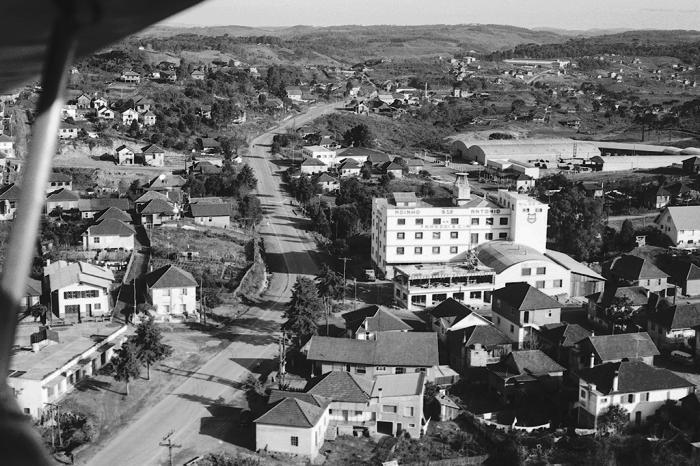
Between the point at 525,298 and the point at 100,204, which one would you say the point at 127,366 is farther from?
the point at 100,204

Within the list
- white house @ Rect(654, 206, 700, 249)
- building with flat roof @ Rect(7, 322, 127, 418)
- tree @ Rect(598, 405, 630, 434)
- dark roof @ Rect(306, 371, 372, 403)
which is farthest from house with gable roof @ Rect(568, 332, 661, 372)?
white house @ Rect(654, 206, 700, 249)

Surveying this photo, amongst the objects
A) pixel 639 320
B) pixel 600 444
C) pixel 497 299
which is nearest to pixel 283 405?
pixel 600 444

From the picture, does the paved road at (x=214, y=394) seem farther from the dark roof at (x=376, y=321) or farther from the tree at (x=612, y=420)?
the tree at (x=612, y=420)

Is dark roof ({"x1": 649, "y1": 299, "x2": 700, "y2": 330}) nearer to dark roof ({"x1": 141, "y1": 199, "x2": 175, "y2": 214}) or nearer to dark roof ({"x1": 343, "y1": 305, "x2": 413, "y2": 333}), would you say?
dark roof ({"x1": 343, "y1": 305, "x2": 413, "y2": 333})

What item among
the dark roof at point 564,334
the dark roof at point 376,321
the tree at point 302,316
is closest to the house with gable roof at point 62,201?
the tree at point 302,316

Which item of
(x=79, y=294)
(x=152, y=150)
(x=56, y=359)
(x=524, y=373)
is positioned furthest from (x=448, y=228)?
(x=152, y=150)
